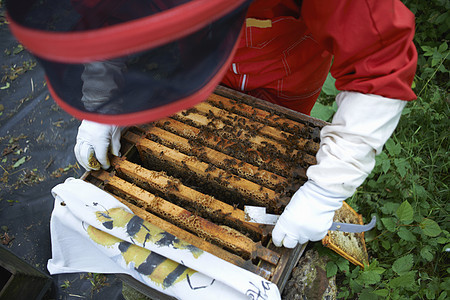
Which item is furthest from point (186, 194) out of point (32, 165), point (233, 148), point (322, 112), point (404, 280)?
point (32, 165)

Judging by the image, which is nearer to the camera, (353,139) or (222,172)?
(353,139)

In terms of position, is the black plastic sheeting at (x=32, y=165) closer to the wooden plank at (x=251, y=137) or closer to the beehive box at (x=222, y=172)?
the beehive box at (x=222, y=172)

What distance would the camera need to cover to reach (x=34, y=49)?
905 mm

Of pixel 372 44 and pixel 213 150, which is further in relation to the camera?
pixel 213 150

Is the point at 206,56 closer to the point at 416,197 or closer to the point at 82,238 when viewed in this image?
the point at 82,238

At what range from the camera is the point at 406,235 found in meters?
2.74

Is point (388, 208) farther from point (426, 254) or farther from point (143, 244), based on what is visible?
point (143, 244)

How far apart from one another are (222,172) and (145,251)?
644 millimetres

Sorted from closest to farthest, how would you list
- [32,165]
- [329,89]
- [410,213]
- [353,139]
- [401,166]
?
[353,139] < [410,213] < [401,166] < [32,165] < [329,89]

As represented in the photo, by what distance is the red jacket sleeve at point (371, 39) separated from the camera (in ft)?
4.62

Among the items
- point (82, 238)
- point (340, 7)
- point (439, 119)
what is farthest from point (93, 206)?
point (439, 119)

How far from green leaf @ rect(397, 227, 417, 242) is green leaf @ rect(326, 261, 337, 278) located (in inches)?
28.6

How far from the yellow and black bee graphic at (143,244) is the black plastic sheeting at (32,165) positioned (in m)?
1.46

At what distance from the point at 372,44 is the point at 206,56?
81 centimetres
